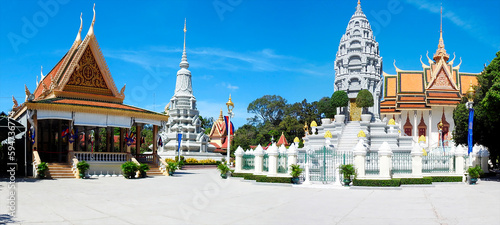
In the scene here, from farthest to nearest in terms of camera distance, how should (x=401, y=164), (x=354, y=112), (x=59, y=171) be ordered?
1. (x=354, y=112)
2. (x=59, y=171)
3. (x=401, y=164)

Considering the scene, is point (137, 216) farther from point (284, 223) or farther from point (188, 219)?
point (284, 223)

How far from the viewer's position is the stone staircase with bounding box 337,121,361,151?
34.7 meters

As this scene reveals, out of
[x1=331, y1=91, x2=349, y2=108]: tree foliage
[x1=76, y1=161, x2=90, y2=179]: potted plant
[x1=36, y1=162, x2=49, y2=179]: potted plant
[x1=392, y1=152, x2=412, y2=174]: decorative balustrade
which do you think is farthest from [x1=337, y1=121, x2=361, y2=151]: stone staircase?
[x1=36, y1=162, x2=49, y2=179]: potted plant

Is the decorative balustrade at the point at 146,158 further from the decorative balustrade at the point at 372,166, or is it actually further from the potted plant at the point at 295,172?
the decorative balustrade at the point at 372,166

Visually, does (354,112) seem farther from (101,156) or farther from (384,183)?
(101,156)

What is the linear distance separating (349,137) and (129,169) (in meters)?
20.8

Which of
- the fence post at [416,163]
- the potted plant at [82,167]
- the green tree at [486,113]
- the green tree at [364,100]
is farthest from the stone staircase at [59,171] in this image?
the green tree at [364,100]

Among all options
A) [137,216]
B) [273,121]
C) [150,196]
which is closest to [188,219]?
[137,216]

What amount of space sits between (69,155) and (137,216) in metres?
14.9

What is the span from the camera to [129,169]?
2208 cm

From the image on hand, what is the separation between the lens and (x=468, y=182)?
20.8 metres

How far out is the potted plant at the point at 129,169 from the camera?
22078 mm

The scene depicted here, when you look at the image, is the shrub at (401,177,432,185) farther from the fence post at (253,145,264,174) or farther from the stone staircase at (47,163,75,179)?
the stone staircase at (47,163,75,179)

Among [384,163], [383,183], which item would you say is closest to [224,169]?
[384,163]
